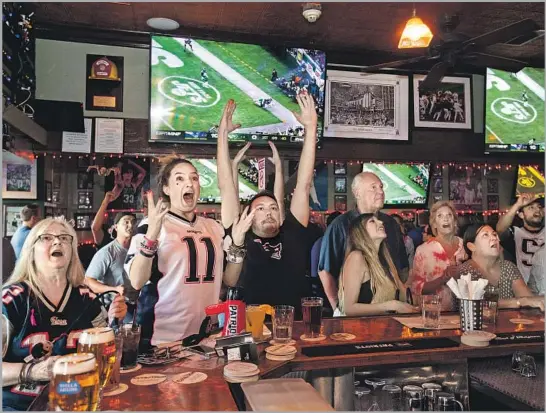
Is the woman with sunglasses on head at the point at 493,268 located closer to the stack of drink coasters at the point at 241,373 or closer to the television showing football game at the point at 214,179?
the stack of drink coasters at the point at 241,373

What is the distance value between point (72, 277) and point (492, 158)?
192 inches

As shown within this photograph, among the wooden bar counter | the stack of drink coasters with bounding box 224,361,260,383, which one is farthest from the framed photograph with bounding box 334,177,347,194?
the stack of drink coasters with bounding box 224,361,260,383

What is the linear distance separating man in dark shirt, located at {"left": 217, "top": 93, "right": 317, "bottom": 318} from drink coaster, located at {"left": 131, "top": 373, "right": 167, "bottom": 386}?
Result: 108cm

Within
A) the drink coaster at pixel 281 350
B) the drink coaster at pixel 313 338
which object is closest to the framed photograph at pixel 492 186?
the drink coaster at pixel 313 338

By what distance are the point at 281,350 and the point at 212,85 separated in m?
3.15

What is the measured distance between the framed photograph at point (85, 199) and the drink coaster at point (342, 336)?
10.8ft

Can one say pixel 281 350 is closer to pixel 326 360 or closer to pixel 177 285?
pixel 326 360

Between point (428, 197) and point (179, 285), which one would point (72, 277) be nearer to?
point (179, 285)

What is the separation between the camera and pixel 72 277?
6.68 feet

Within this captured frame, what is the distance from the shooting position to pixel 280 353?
1.73m

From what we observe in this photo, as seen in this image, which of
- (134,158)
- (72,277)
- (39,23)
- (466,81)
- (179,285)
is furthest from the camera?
(466,81)

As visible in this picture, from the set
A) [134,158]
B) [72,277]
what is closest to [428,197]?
[134,158]

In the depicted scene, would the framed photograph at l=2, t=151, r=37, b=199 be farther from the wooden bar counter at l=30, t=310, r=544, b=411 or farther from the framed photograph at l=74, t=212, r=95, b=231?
the wooden bar counter at l=30, t=310, r=544, b=411

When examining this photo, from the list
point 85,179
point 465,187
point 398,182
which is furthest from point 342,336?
point 465,187
